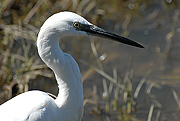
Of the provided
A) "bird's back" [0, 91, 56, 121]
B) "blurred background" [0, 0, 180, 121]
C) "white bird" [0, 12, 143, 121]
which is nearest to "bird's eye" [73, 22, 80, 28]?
"white bird" [0, 12, 143, 121]

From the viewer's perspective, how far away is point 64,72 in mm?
2061

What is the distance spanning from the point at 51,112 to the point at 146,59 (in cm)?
210

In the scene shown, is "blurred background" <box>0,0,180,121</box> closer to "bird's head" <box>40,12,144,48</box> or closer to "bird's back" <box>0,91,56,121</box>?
"bird's back" <box>0,91,56,121</box>

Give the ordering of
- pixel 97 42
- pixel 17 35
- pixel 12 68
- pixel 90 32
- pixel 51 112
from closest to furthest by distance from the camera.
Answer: pixel 90 32 < pixel 51 112 < pixel 12 68 < pixel 17 35 < pixel 97 42

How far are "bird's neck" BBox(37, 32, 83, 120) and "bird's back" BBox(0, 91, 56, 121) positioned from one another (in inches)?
4.0

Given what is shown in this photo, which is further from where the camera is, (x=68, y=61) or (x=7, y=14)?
(x=7, y=14)

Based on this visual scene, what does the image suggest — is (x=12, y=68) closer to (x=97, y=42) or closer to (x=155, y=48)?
(x=97, y=42)

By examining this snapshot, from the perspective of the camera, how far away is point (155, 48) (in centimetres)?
413

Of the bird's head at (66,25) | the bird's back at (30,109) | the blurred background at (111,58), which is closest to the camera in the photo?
the bird's head at (66,25)

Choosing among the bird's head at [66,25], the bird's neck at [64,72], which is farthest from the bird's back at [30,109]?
the bird's head at [66,25]

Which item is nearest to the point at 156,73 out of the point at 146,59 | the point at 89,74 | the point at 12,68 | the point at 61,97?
the point at 146,59

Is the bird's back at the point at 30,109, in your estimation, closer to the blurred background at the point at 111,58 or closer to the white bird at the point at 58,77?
the white bird at the point at 58,77

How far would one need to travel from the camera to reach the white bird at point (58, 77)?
6.38 ft

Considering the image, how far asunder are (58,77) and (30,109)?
26 centimetres
